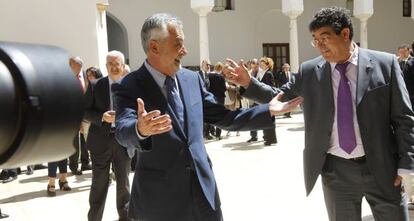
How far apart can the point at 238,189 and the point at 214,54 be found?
15.6 meters

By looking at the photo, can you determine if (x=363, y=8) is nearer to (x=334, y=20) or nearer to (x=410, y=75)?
(x=410, y=75)

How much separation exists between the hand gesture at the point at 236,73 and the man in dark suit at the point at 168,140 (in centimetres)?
34

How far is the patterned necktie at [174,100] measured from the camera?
297cm

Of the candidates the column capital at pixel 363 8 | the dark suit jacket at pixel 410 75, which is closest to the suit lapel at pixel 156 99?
the dark suit jacket at pixel 410 75

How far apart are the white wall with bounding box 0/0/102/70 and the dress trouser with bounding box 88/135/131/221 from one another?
5.74 meters

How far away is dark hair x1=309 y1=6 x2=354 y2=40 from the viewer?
10.8ft

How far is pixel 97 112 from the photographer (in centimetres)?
553

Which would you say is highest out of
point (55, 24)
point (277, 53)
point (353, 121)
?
point (55, 24)

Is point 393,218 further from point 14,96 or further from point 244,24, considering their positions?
point 244,24

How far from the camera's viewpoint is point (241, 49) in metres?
23.4

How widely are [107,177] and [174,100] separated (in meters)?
2.88

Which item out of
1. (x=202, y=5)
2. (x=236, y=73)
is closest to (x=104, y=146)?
(x=236, y=73)

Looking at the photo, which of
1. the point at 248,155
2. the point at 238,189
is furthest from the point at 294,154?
the point at 238,189

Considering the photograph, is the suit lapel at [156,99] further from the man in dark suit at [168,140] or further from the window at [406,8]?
the window at [406,8]
